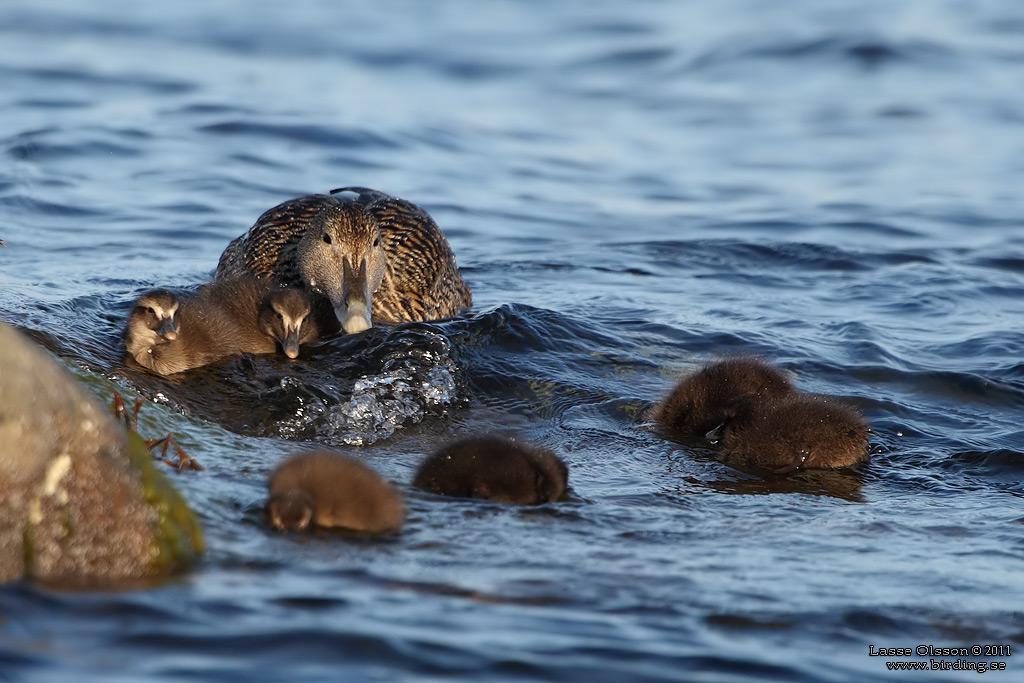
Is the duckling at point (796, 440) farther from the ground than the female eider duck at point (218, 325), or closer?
closer

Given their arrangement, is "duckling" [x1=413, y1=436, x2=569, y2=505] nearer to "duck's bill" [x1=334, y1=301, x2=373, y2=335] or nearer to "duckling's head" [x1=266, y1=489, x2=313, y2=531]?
"duckling's head" [x1=266, y1=489, x2=313, y2=531]

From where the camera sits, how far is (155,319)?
6.25 meters

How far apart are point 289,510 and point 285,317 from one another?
2.43m

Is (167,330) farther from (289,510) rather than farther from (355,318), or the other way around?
(289,510)

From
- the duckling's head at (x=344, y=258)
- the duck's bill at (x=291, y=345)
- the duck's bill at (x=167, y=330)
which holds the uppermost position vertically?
the duckling's head at (x=344, y=258)

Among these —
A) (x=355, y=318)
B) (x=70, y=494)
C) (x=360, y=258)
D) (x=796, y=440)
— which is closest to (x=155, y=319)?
(x=355, y=318)

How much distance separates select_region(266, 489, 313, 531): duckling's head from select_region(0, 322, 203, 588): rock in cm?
32

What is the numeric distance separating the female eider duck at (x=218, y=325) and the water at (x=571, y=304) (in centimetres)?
15

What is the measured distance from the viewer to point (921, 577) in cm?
443

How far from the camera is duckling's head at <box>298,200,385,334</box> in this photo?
716cm

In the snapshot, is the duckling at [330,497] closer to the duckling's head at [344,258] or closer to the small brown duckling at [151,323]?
the small brown duckling at [151,323]

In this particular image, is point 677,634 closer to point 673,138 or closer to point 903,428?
point 903,428

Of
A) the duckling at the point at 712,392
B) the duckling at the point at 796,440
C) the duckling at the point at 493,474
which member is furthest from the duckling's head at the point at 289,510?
the duckling at the point at 712,392

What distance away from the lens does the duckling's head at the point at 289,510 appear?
14.3 ft
